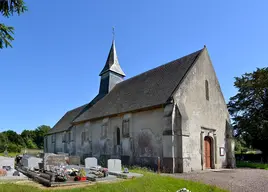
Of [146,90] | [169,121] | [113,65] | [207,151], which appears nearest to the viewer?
[169,121]

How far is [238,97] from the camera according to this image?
29.6 m

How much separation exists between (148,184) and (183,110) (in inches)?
299

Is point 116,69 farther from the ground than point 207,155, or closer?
farther from the ground

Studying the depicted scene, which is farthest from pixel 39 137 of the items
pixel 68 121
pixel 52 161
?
pixel 52 161

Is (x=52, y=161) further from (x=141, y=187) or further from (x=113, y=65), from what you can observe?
(x=113, y=65)

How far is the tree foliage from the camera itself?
171ft

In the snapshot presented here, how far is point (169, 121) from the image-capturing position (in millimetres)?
15938

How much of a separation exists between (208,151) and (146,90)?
6.69 meters

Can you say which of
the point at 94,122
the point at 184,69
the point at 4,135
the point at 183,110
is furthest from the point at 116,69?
the point at 4,135

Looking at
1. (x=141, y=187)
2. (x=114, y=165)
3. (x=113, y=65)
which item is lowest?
(x=141, y=187)

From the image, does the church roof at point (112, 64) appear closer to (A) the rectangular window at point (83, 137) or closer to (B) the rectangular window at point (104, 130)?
(A) the rectangular window at point (83, 137)

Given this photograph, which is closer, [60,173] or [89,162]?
[60,173]

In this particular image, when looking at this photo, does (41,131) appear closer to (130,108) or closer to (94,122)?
(94,122)

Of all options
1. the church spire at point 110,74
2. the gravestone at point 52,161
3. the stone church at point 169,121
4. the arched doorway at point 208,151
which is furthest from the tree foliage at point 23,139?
the arched doorway at point 208,151
